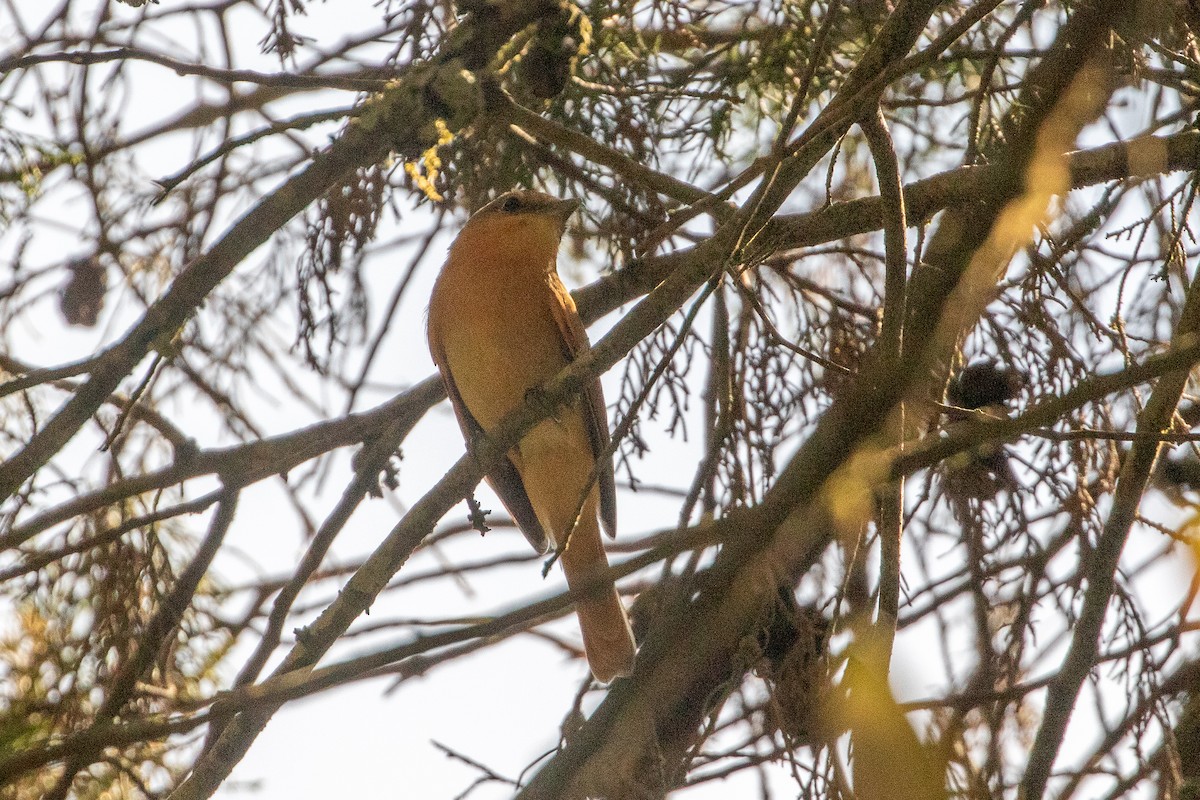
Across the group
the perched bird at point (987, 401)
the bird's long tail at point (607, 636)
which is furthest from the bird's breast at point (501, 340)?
the perched bird at point (987, 401)

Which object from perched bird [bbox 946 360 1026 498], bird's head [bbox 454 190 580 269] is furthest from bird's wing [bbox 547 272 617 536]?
perched bird [bbox 946 360 1026 498]

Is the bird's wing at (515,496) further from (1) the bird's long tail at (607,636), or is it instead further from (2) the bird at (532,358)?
(1) the bird's long tail at (607,636)

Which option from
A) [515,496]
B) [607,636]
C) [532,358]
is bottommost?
[607,636]

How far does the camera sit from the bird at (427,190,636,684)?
16.2ft

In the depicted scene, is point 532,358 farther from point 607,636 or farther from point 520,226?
point 607,636

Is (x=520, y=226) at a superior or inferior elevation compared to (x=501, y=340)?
superior

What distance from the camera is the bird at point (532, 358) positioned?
4.93 meters

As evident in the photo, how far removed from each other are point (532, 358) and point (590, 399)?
1.02 ft

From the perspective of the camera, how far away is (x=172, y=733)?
4.79 feet

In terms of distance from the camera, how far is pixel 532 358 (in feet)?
16.8

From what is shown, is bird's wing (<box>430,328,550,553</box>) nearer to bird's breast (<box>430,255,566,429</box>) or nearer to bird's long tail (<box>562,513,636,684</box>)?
bird's breast (<box>430,255,566,429</box>)

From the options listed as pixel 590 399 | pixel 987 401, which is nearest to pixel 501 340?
pixel 590 399

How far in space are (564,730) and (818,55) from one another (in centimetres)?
265

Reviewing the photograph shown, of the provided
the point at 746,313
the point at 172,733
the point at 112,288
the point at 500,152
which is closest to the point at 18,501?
the point at 112,288
